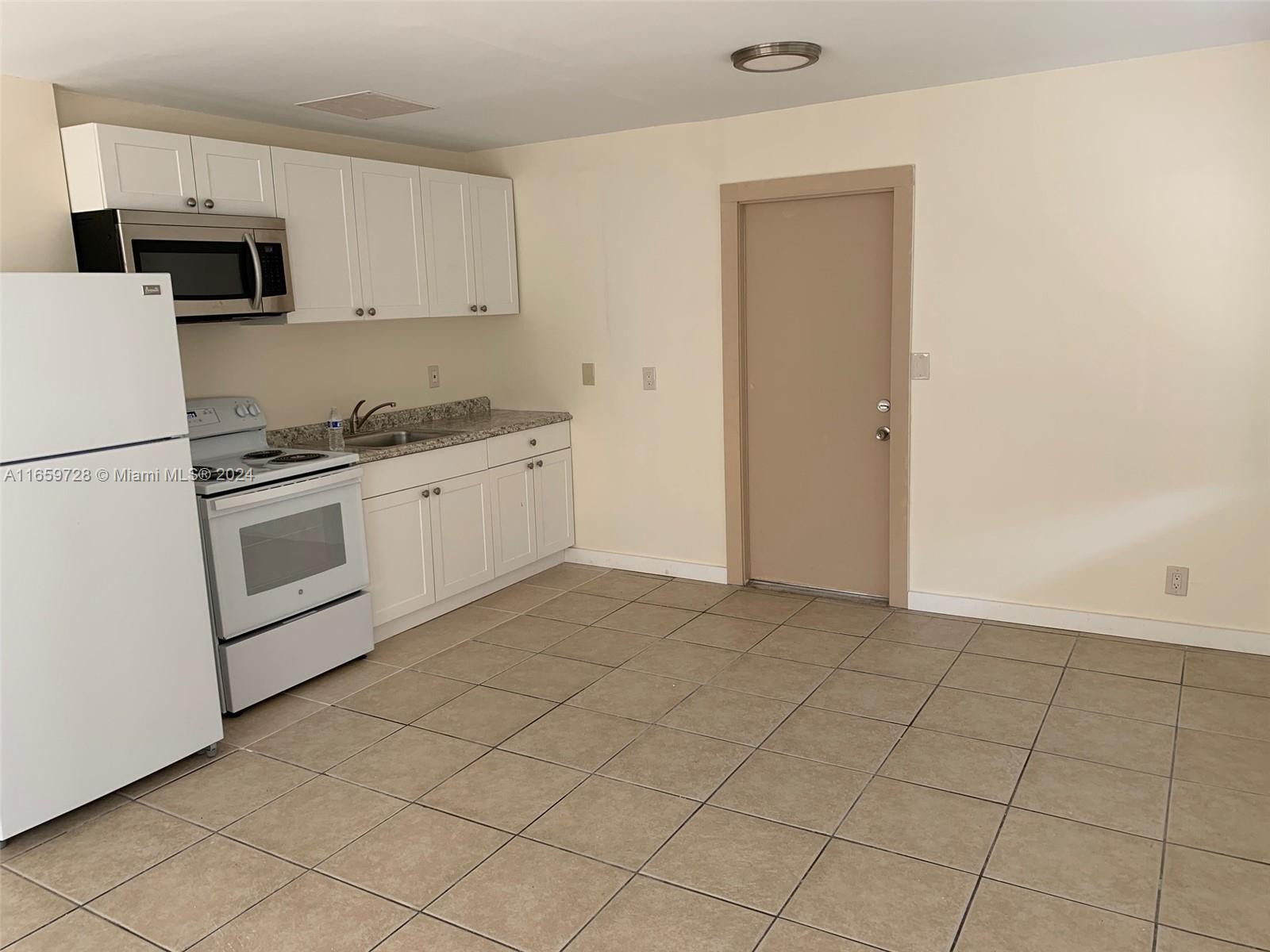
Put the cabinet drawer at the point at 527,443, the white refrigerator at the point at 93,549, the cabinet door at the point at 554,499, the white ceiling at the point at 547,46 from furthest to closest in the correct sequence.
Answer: the cabinet door at the point at 554,499, the cabinet drawer at the point at 527,443, the white ceiling at the point at 547,46, the white refrigerator at the point at 93,549

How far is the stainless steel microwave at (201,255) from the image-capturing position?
3303 millimetres

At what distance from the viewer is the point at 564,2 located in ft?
8.80

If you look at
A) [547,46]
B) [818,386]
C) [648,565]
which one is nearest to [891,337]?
[818,386]

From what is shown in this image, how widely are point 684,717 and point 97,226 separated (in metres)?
2.70

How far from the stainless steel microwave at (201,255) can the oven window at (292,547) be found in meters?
0.84

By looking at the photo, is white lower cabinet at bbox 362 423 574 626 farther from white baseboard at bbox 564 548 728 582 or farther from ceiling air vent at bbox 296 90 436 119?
ceiling air vent at bbox 296 90 436 119

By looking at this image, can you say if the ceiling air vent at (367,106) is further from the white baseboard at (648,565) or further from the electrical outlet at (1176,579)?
the electrical outlet at (1176,579)

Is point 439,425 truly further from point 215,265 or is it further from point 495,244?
point 215,265

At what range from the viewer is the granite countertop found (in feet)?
14.2

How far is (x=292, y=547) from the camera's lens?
3.69 meters

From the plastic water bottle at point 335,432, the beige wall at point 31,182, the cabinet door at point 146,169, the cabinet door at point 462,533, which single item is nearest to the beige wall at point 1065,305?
the cabinet door at point 462,533

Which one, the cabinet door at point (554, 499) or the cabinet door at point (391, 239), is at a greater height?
the cabinet door at point (391, 239)

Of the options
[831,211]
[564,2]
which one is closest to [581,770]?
[564,2]

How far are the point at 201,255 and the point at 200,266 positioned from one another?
4 cm
